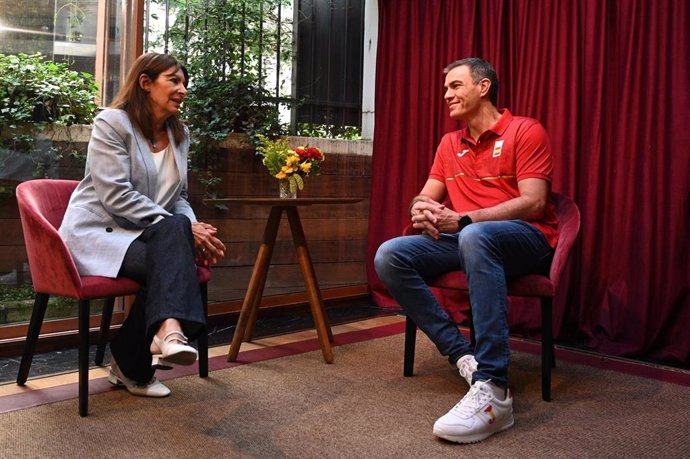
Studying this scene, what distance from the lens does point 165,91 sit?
7.66 feet

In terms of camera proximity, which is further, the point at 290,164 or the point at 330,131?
the point at 330,131

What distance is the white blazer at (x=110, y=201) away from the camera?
6.98 ft

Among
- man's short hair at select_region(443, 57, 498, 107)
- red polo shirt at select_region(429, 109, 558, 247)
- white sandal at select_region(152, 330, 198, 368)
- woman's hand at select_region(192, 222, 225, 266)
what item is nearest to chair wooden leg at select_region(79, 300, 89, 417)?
white sandal at select_region(152, 330, 198, 368)

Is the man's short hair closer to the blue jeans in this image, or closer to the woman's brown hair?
the blue jeans

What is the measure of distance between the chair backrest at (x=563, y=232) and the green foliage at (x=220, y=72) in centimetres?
168

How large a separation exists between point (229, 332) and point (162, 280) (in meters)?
1.40

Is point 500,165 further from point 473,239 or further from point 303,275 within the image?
point 303,275

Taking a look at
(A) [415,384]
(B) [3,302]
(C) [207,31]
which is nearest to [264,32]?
(C) [207,31]

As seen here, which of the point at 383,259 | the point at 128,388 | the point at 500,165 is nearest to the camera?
the point at 128,388

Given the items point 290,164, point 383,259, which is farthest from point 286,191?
point 383,259

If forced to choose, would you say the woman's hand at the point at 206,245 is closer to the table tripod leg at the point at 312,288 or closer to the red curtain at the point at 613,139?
the table tripod leg at the point at 312,288

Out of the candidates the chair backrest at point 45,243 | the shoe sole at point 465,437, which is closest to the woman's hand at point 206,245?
the chair backrest at point 45,243

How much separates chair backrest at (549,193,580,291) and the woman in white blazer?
1132 mm

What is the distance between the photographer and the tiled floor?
2.59m
